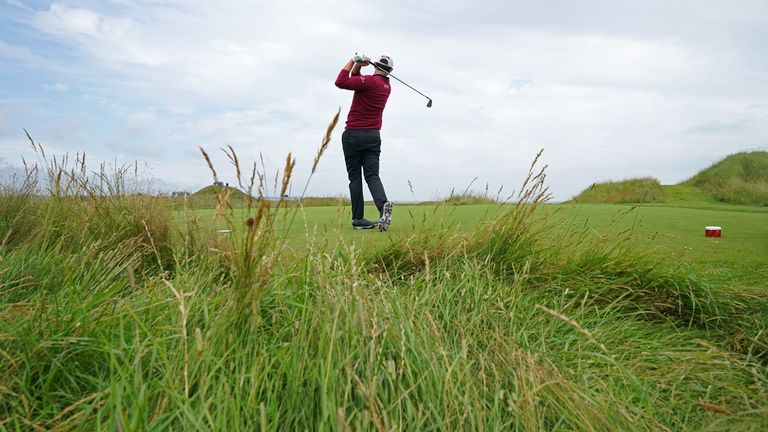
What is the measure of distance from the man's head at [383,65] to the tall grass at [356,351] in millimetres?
3376

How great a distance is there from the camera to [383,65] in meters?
5.80

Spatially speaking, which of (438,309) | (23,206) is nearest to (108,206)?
(23,206)

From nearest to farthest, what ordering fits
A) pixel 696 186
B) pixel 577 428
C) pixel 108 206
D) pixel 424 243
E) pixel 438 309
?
pixel 577 428 → pixel 438 309 → pixel 424 243 → pixel 108 206 → pixel 696 186

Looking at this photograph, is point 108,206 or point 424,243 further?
point 108,206

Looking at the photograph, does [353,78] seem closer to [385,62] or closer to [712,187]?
[385,62]

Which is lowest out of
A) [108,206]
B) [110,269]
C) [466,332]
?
[466,332]

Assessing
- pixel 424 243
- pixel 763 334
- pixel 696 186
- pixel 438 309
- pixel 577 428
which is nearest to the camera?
pixel 577 428

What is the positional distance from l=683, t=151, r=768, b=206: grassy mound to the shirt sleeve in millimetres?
15774

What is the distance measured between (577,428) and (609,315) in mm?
1174

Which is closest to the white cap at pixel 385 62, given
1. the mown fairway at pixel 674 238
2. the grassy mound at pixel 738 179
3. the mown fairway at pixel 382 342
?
the mown fairway at pixel 674 238

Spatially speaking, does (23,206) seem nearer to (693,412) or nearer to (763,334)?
(693,412)

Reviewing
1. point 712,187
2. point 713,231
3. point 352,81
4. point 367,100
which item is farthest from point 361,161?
point 712,187

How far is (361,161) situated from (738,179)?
1836 centimetres

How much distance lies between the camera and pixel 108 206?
11.2ft
